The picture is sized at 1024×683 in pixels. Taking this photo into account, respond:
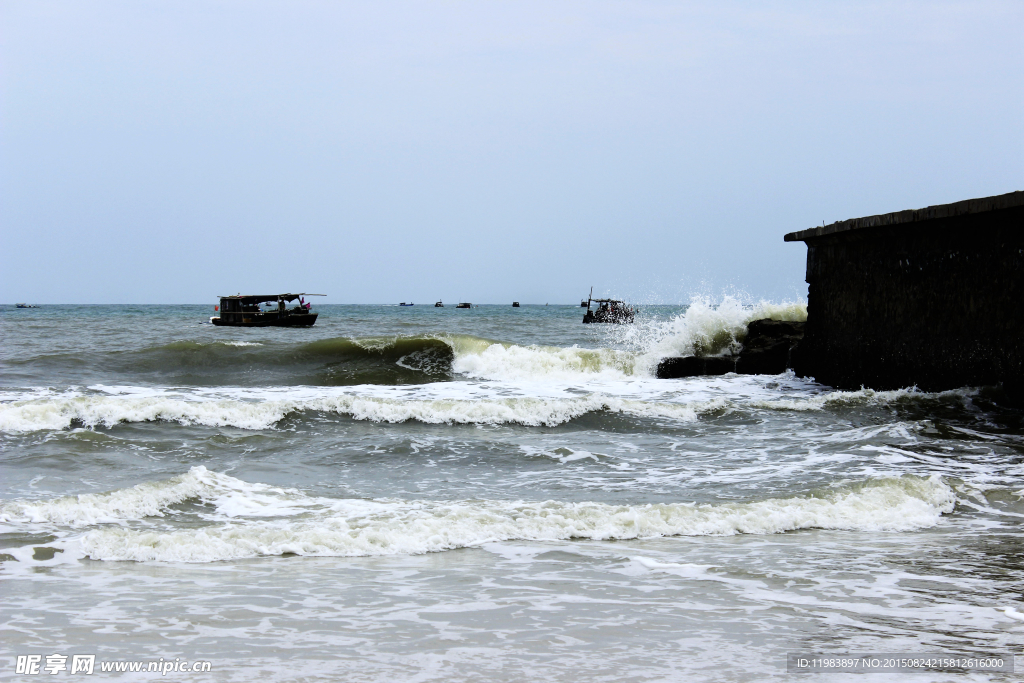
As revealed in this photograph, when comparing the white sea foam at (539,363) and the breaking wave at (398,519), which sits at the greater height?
the white sea foam at (539,363)

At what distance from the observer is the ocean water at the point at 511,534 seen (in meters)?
3.66

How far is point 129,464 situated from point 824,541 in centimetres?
683

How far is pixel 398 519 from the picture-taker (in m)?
5.86

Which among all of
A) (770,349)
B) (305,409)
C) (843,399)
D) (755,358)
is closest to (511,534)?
(305,409)

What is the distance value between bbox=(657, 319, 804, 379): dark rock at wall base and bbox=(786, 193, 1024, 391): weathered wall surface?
149cm

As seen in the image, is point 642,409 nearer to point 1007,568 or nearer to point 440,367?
point 1007,568

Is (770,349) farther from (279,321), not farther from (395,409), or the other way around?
(279,321)

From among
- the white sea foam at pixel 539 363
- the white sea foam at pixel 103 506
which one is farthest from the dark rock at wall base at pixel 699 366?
the white sea foam at pixel 103 506

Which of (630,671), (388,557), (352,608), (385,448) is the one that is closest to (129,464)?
(385,448)

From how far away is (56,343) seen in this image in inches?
991

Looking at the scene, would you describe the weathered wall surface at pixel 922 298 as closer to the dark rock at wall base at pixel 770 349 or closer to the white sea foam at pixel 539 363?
the dark rock at wall base at pixel 770 349

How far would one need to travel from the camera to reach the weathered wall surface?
9938 millimetres

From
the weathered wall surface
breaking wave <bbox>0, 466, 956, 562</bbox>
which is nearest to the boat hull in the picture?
the weathered wall surface

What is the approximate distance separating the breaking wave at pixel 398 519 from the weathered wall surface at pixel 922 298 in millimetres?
4387
